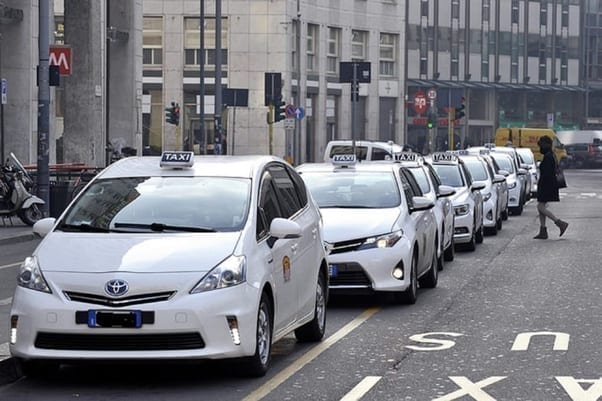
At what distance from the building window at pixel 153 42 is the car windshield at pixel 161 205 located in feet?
206

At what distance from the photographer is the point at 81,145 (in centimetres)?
4212

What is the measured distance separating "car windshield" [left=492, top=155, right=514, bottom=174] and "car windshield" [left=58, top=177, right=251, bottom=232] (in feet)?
90.0

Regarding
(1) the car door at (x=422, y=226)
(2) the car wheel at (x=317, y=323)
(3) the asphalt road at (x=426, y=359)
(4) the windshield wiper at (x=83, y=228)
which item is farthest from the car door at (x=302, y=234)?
(1) the car door at (x=422, y=226)

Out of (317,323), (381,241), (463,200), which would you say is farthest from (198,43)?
(317,323)

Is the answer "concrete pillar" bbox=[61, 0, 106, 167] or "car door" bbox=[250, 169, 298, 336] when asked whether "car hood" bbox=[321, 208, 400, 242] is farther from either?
"concrete pillar" bbox=[61, 0, 106, 167]

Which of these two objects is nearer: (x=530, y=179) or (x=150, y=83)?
(x=530, y=179)

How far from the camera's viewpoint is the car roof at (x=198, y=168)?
11.0 m

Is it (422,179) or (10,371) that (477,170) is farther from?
(10,371)

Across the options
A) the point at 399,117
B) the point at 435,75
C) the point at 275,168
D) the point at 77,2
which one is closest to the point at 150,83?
the point at 399,117

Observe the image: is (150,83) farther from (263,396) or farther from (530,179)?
(263,396)

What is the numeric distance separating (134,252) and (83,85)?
108ft

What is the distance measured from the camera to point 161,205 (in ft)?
34.5

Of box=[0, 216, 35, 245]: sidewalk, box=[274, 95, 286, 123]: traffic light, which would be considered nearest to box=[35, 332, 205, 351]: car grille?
box=[0, 216, 35, 245]: sidewalk

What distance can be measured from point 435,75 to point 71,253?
3218 inches
